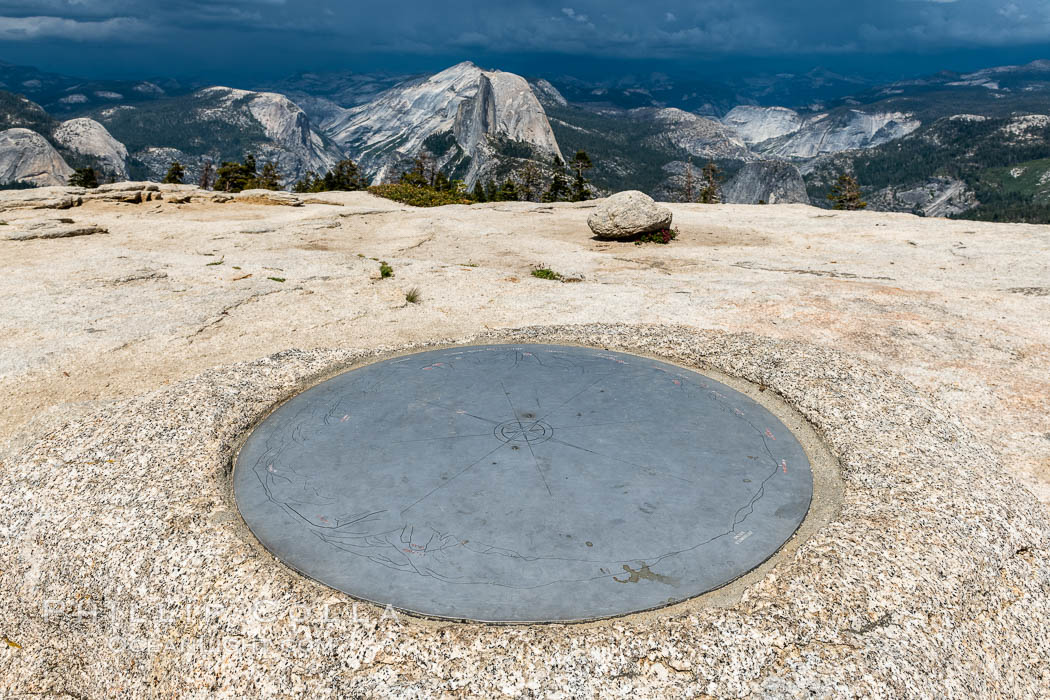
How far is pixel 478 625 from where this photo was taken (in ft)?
Result: 14.2

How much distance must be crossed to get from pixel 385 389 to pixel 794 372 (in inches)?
220

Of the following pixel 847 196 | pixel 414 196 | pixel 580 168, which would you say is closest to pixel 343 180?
pixel 580 168

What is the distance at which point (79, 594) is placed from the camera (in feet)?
16.3

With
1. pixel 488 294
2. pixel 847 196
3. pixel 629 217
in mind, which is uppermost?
pixel 629 217

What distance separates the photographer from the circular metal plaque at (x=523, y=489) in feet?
15.1

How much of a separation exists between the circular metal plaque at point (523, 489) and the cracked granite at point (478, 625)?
211mm

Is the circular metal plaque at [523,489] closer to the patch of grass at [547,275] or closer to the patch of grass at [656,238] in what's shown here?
the patch of grass at [547,275]

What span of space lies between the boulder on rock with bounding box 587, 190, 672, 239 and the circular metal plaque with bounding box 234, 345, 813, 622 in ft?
40.5

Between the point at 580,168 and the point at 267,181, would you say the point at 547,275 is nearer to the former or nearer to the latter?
the point at 267,181

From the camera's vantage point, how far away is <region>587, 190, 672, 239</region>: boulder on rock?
63.8 feet

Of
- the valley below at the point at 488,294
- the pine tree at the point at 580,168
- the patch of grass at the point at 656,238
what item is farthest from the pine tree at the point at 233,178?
the patch of grass at the point at 656,238

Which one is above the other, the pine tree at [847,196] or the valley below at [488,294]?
the valley below at [488,294]

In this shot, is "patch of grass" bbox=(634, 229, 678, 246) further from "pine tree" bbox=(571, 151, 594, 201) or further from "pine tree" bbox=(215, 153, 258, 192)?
"pine tree" bbox=(215, 153, 258, 192)

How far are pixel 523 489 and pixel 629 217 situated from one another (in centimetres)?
1534
